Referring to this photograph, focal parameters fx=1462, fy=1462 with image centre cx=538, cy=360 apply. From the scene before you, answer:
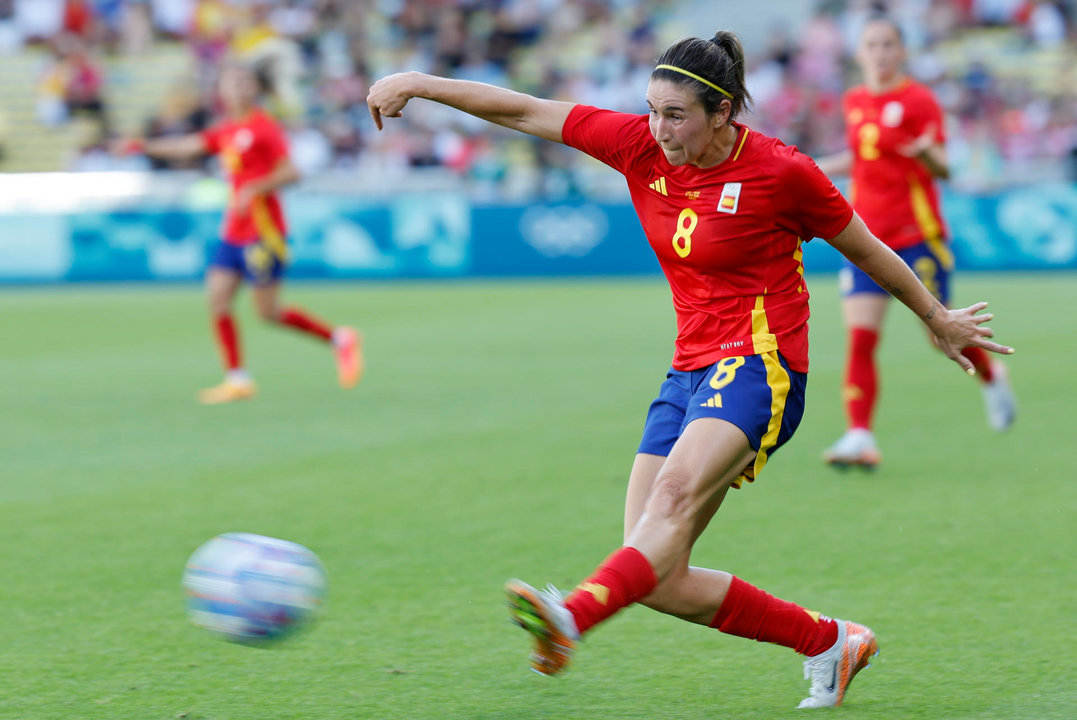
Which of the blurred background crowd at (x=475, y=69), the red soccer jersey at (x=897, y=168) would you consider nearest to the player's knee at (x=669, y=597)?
the red soccer jersey at (x=897, y=168)

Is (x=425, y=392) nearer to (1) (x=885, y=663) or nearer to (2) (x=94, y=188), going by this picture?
(1) (x=885, y=663)

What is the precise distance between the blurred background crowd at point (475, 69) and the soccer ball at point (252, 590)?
694 inches

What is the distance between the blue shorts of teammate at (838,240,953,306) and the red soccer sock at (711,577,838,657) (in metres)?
4.03

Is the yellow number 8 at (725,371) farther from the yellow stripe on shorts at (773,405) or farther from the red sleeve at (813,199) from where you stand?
the red sleeve at (813,199)

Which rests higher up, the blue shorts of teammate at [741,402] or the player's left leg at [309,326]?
the blue shorts of teammate at [741,402]

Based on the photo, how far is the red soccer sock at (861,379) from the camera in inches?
314

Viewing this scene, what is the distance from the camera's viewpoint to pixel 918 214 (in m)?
8.12

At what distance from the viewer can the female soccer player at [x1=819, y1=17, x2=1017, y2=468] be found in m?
7.96

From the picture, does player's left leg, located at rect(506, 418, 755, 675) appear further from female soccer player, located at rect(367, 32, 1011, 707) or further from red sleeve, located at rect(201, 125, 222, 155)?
red sleeve, located at rect(201, 125, 222, 155)

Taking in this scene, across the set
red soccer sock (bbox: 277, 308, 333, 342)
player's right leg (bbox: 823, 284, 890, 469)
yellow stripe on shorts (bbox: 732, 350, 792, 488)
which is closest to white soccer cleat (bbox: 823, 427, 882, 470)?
player's right leg (bbox: 823, 284, 890, 469)

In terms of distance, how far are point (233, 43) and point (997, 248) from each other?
1383 cm

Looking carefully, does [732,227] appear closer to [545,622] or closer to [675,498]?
[675,498]

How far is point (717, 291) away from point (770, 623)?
974 millimetres

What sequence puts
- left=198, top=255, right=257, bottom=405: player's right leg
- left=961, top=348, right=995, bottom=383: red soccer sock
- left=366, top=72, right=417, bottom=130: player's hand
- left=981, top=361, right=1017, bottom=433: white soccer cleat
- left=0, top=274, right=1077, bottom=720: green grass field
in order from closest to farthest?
left=366, top=72, right=417, bottom=130: player's hand, left=0, top=274, right=1077, bottom=720: green grass field, left=961, top=348, right=995, bottom=383: red soccer sock, left=981, top=361, right=1017, bottom=433: white soccer cleat, left=198, top=255, right=257, bottom=405: player's right leg
